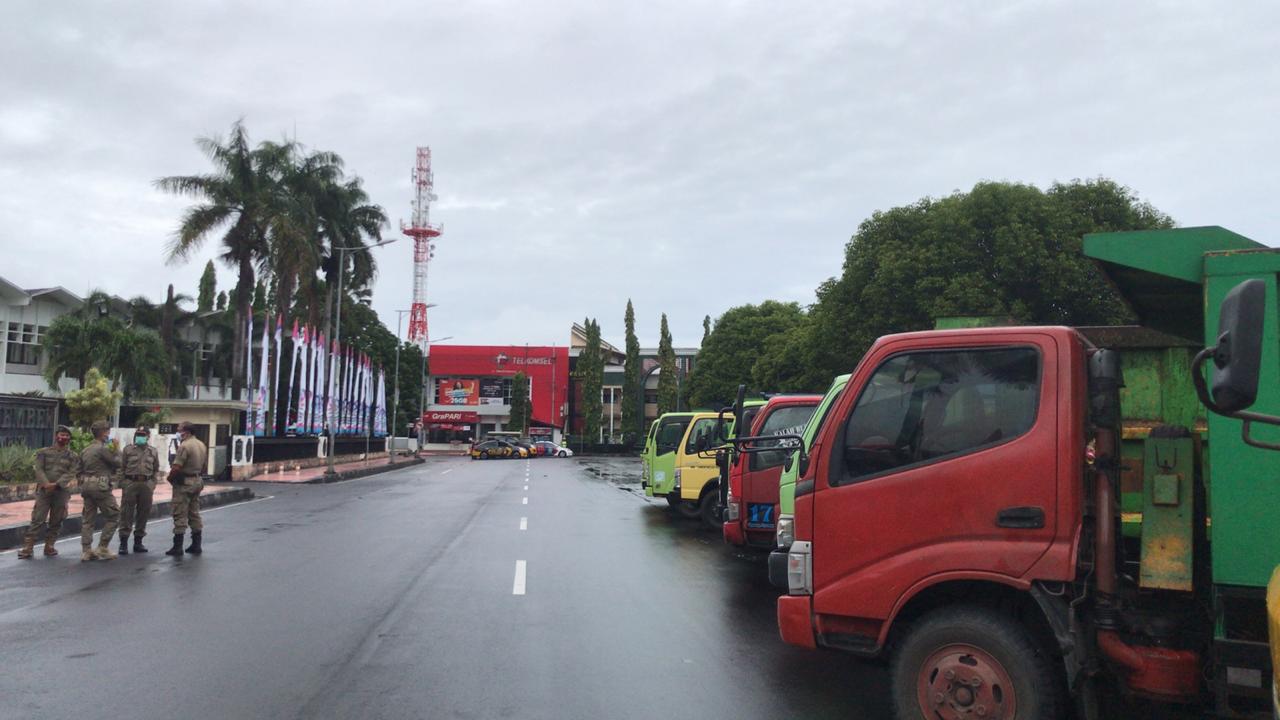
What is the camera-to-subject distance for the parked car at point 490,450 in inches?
2539

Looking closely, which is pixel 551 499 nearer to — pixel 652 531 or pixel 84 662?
pixel 652 531

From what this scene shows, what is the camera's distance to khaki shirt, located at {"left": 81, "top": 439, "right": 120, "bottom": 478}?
39.2ft

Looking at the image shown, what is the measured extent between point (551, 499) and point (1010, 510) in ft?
64.2

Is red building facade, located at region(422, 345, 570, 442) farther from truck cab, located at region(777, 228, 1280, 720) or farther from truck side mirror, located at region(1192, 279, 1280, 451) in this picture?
truck side mirror, located at region(1192, 279, 1280, 451)

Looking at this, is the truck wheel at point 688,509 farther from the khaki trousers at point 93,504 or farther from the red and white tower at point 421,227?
the red and white tower at point 421,227

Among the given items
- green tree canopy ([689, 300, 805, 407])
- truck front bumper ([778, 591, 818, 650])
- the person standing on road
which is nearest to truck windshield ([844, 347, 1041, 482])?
truck front bumper ([778, 591, 818, 650])

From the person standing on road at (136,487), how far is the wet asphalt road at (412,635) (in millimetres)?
523

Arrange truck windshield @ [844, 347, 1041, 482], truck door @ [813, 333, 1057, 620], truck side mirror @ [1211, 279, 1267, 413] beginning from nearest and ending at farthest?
truck side mirror @ [1211, 279, 1267, 413] → truck door @ [813, 333, 1057, 620] → truck windshield @ [844, 347, 1041, 482]

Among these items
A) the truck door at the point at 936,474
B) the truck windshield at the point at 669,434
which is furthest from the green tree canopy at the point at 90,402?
the truck door at the point at 936,474

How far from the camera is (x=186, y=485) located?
12359 mm

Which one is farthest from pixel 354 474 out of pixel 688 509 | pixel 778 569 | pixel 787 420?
pixel 778 569

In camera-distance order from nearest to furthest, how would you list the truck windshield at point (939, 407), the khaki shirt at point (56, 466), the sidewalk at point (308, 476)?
1. the truck windshield at point (939, 407)
2. the khaki shirt at point (56, 466)
3. the sidewalk at point (308, 476)

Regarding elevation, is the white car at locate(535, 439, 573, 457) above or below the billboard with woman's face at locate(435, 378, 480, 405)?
below

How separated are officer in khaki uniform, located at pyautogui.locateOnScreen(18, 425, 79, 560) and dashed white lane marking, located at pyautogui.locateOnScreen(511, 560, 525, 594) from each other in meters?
6.04
